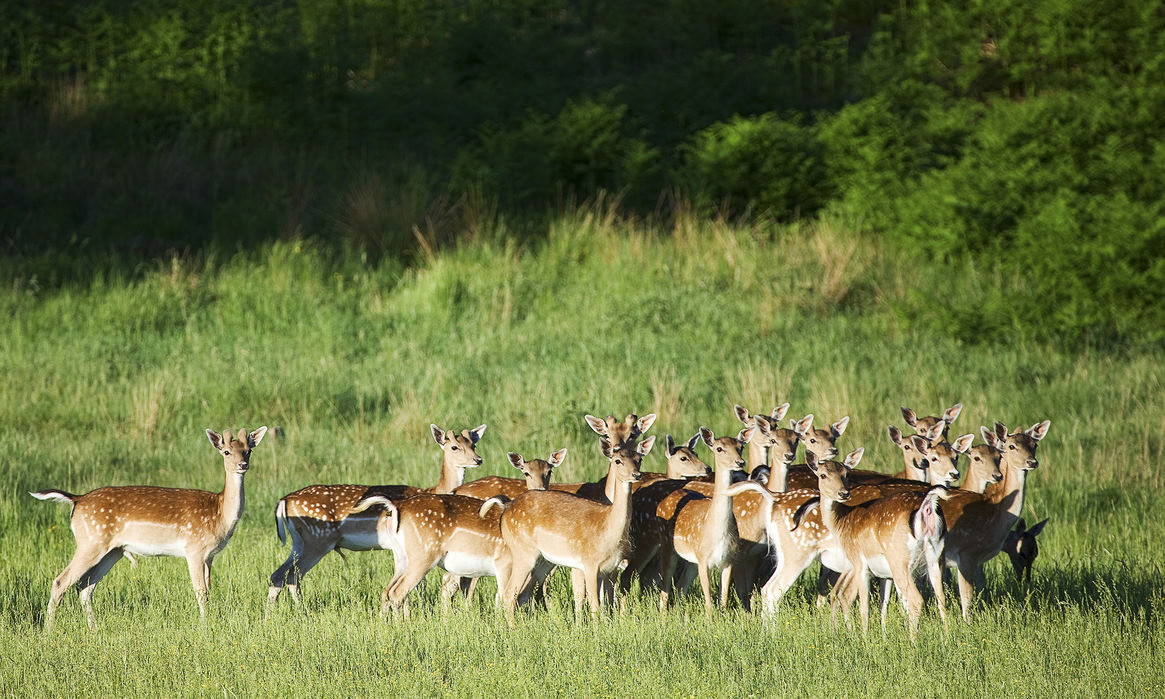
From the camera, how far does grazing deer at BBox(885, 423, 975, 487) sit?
27.3ft

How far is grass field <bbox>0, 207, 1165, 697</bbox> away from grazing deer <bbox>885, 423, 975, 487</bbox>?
2.69 ft

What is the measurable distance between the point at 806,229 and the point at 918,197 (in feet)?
5.69

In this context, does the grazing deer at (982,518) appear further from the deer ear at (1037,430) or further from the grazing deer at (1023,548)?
the grazing deer at (1023,548)

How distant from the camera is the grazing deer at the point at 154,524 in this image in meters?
8.05

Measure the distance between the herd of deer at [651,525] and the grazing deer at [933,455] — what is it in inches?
0.7

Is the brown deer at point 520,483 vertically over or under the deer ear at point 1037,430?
under

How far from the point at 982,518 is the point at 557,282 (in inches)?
427

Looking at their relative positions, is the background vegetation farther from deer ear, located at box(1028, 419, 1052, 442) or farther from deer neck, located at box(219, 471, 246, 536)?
deer ear, located at box(1028, 419, 1052, 442)

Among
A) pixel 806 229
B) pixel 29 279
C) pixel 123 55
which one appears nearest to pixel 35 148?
pixel 123 55

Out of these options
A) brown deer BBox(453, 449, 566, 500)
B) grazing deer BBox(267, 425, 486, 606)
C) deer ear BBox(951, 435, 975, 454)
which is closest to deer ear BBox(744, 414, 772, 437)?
deer ear BBox(951, 435, 975, 454)

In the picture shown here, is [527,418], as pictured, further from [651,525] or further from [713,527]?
[713,527]

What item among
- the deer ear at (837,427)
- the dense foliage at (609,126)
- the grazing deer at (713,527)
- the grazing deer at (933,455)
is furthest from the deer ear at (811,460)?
the dense foliage at (609,126)

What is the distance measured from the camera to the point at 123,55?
24859 mm

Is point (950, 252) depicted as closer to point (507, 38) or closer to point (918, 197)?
point (918, 197)
